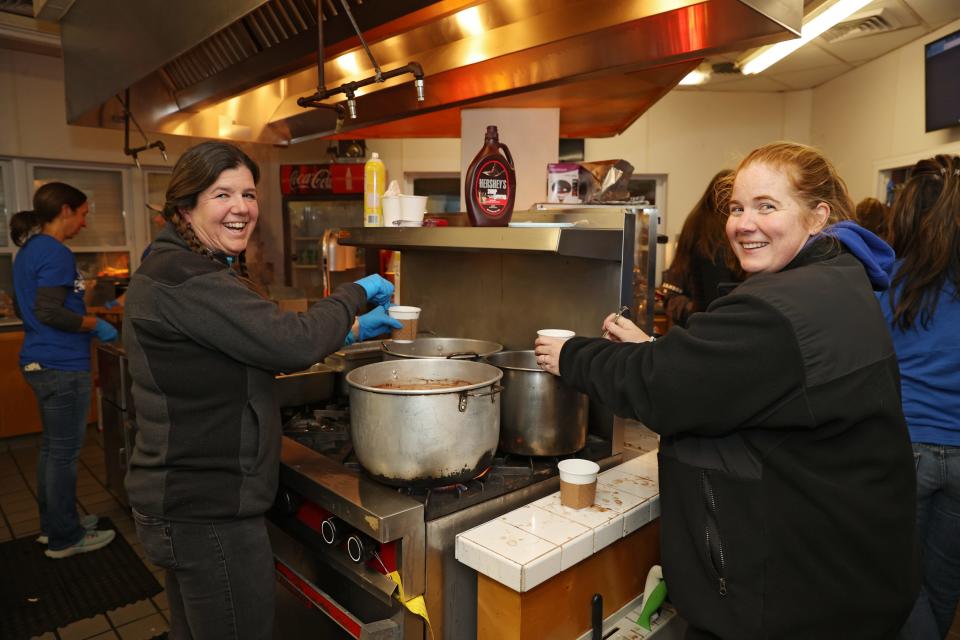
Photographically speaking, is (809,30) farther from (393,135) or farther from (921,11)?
(393,135)

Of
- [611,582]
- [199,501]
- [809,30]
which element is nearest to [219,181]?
[199,501]

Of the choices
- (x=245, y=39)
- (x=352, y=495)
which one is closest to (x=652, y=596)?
(x=352, y=495)

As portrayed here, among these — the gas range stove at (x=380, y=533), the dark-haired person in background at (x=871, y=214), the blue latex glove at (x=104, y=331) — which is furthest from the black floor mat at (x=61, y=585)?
the dark-haired person in background at (x=871, y=214)

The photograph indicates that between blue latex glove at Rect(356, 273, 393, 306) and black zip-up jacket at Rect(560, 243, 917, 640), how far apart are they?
81 centimetres

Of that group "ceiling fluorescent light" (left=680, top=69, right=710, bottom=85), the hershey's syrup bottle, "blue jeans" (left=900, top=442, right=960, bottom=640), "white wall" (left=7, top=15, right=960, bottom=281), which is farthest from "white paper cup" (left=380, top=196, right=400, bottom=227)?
"ceiling fluorescent light" (left=680, top=69, right=710, bottom=85)

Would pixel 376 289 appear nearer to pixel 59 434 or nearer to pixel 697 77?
pixel 59 434

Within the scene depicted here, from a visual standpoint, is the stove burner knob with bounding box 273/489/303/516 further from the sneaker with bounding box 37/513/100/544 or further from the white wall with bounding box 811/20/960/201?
the white wall with bounding box 811/20/960/201

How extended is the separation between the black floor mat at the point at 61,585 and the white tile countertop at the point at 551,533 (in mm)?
2274

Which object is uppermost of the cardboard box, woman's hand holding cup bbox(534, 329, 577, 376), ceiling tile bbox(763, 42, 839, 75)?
ceiling tile bbox(763, 42, 839, 75)

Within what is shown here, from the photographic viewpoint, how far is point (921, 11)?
13.0 feet

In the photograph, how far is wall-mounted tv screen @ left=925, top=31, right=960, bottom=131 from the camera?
399 cm

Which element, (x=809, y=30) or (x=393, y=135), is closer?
(x=393, y=135)

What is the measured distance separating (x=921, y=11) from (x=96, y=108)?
15.9 ft

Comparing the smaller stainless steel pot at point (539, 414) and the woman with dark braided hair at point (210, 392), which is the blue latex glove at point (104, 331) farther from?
the smaller stainless steel pot at point (539, 414)
